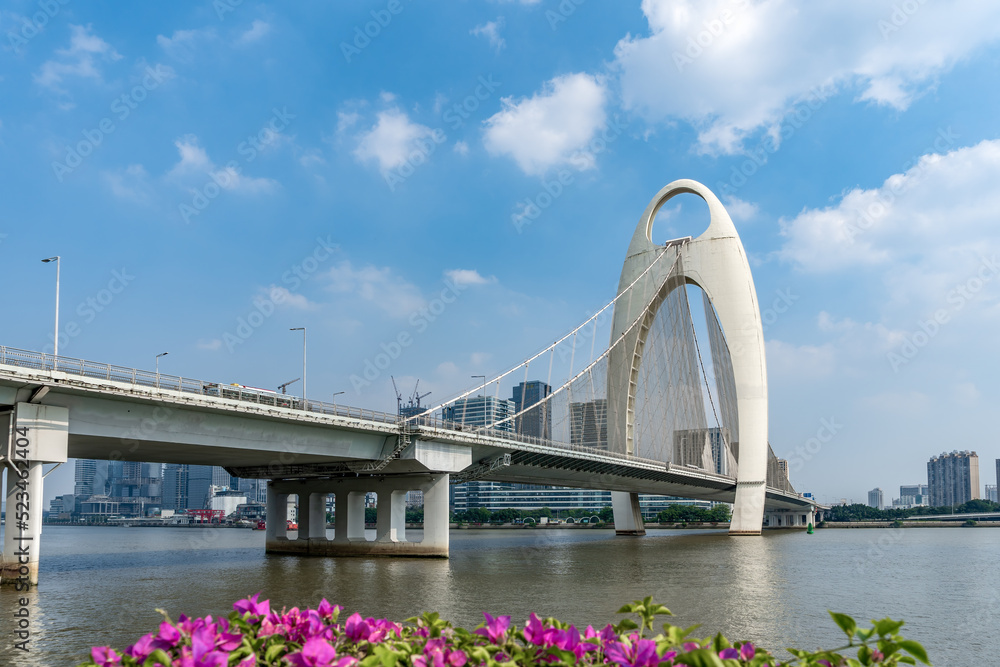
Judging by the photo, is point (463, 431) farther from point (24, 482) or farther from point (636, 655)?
point (636, 655)

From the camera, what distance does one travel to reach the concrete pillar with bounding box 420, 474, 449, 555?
47031 mm

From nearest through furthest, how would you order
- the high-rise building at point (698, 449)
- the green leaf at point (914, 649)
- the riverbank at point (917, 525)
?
1. the green leaf at point (914, 649)
2. the high-rise building at point (698, 449)
3. the riverbank at point (917, 525)

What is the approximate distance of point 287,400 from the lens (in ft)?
132

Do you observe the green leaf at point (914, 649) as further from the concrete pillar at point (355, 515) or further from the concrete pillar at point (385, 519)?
the concrete pillar at point (355, 515)

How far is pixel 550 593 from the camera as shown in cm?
2938

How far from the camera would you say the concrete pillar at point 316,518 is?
179 feet

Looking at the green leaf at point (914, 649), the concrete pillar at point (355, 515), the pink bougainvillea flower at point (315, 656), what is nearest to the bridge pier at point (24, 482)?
the concrete pillar at point (355, 515)

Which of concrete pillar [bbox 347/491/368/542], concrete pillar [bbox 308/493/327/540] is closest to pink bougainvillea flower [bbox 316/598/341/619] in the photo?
concrete pillar [bbox 347/491/368/542]

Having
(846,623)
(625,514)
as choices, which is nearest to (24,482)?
(846,623)

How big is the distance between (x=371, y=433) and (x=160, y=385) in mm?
14054

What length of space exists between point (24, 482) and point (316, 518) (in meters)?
27.5

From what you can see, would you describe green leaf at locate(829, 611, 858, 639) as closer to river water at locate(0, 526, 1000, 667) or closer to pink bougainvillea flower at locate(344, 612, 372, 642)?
pink bougainvillea flower at locate(344, 612, 372, 642)

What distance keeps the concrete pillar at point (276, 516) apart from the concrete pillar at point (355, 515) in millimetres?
6577

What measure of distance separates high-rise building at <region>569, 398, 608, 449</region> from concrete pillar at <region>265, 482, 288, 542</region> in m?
24.2
